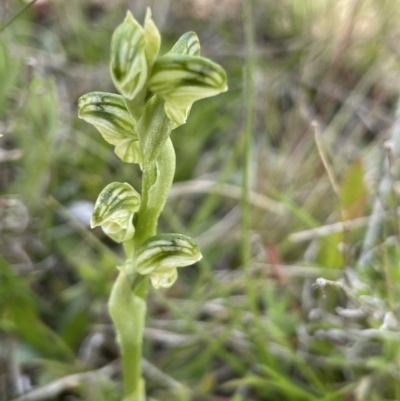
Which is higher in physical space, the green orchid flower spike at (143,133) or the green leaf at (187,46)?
the green leaf at (187,46)

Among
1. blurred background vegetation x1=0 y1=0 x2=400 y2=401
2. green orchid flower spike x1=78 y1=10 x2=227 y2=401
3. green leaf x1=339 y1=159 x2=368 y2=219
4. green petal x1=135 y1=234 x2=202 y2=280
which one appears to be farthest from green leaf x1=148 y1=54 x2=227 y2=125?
green leaf x1=339 y1=159 x2=368 y2=219

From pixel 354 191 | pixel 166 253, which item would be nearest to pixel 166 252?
pixel 166 253

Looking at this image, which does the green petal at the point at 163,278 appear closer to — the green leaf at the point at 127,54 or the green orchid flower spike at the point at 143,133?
the green orchid flower spike at the point at 143,133

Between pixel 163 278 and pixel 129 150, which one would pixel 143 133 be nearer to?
→ pixel 129 150

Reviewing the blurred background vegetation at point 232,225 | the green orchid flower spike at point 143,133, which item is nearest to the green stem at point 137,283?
the green orchid flower spike at point 143,133

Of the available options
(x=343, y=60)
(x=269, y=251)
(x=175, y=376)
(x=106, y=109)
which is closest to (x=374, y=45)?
(x=343, y=60)

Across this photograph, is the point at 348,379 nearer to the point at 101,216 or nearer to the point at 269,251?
the point at 269,251

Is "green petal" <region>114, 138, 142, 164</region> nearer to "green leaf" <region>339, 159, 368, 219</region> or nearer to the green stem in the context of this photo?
the green stem
